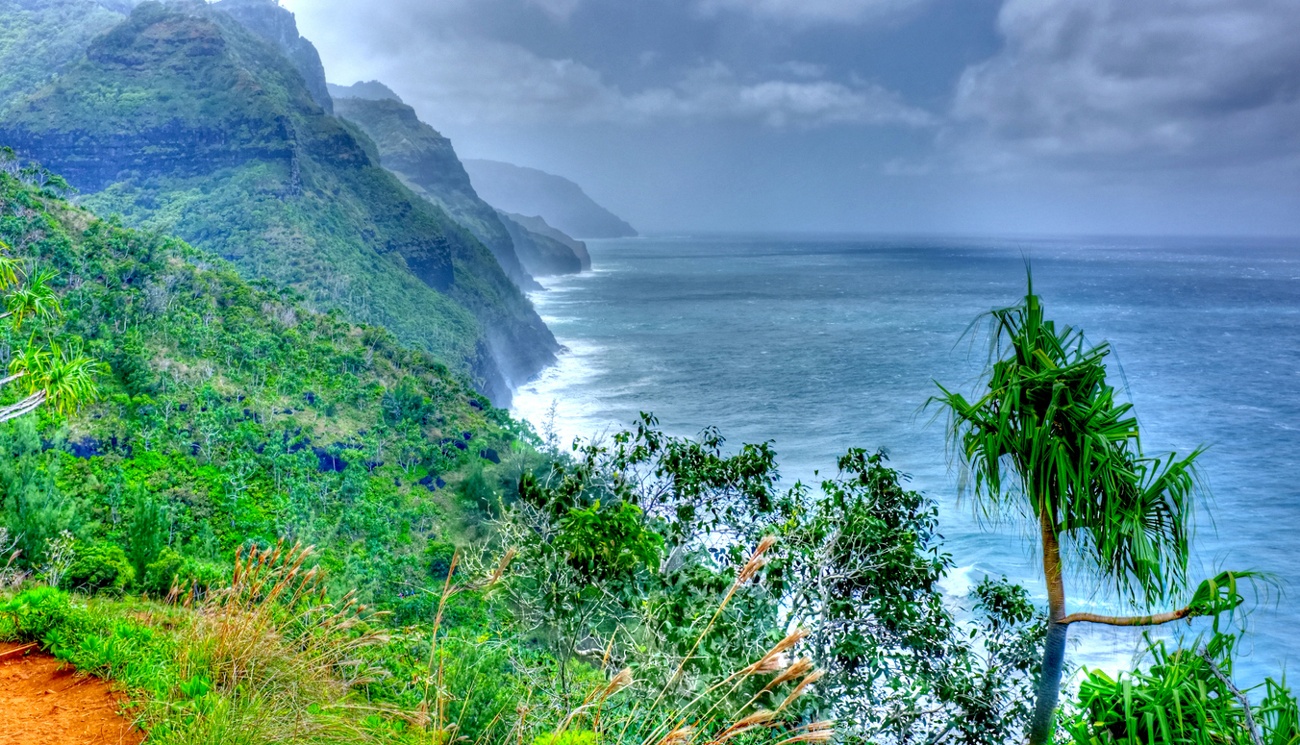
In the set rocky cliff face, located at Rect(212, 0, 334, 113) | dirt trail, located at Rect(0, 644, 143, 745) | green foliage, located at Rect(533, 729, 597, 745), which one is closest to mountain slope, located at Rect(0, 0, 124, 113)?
rocky cliff face, located at Rect(212, 0, 334, 113)

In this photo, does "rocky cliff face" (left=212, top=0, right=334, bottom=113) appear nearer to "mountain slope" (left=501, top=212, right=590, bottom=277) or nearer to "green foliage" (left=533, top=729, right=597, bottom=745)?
"mountain slope" (left=501, top=212, right=590, bottom=277)

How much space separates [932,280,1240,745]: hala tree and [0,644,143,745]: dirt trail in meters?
5.41

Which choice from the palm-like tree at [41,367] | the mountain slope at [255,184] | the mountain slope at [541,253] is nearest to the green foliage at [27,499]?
the palm-like tree at [41,367]

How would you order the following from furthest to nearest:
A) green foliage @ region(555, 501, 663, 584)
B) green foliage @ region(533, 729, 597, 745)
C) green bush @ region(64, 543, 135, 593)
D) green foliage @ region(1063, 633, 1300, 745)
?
green bush @ region(64, 543, 135, 593)
green foliage @ region(555, 501, 663, 584)
green foliage @ region(1063, 633, 1300, 745)
green foliage @ region(533, 729, 597, 745)

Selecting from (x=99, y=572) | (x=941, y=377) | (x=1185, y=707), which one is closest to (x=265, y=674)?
(x=1185, y=707)

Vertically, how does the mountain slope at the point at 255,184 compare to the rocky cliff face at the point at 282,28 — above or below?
below

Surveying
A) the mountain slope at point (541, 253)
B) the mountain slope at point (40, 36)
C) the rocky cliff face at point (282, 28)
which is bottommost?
the mountain slope at point (541, 253)

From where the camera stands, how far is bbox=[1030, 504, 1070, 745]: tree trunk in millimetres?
5043

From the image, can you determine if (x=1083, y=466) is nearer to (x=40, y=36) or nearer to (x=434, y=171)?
(x=40, y=36)

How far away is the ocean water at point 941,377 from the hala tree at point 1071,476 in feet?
1.34

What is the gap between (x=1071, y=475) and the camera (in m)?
4.87

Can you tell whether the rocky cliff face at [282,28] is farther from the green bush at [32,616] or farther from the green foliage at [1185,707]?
the green foliage at [1185,707]

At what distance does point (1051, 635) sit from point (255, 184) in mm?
74550

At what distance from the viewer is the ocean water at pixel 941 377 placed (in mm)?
Result: 27297
